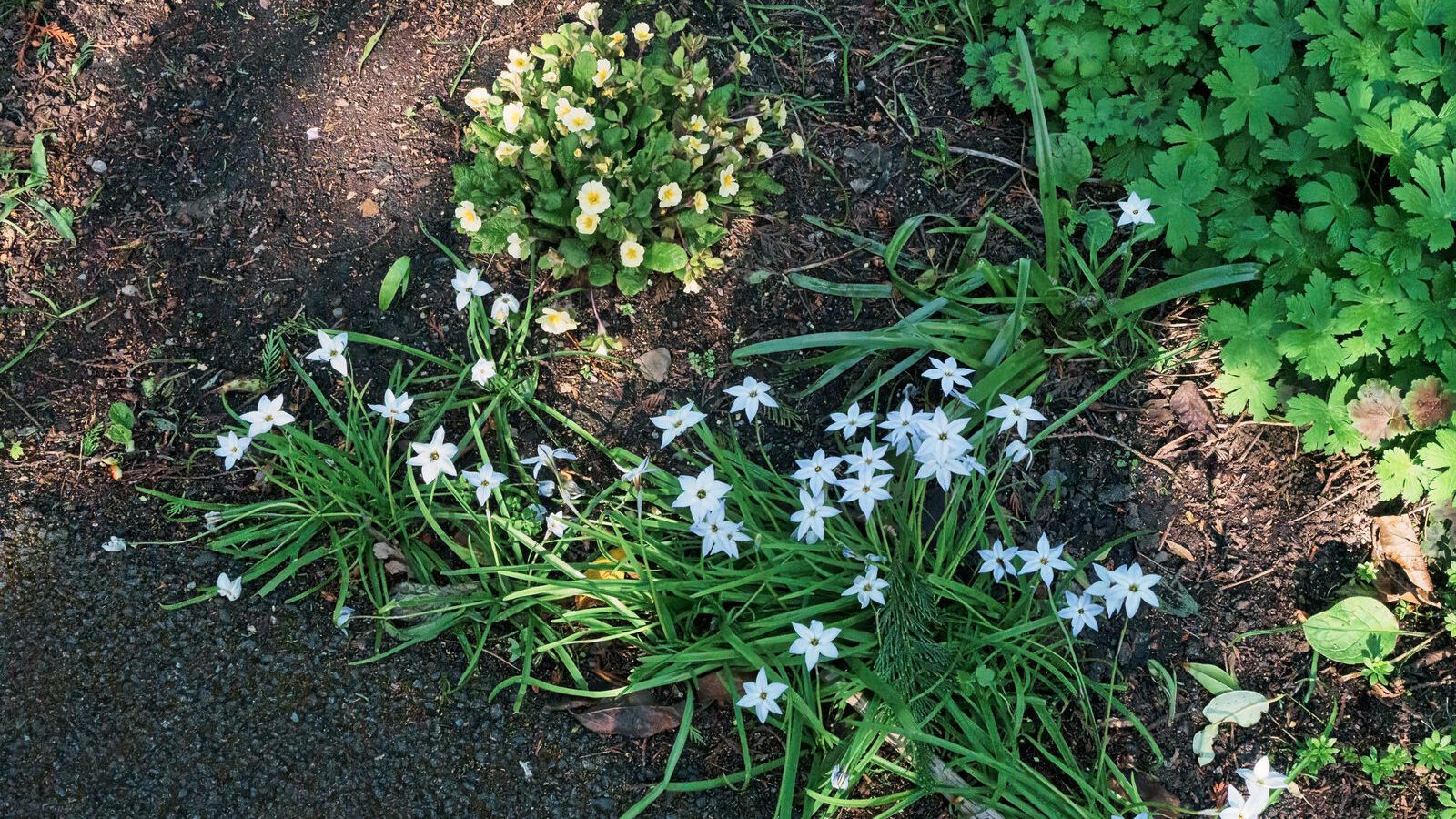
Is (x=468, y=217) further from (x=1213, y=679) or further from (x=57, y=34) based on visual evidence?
(x=1213, y=679)

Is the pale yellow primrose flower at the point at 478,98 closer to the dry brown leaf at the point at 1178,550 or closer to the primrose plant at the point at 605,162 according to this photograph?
the primrose plant at the point at 605,162

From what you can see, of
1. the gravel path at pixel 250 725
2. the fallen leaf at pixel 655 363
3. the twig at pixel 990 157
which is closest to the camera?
the gravel path at pixel 250 725

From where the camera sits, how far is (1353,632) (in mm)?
2322

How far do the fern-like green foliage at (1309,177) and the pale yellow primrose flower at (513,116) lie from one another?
4.85 feet

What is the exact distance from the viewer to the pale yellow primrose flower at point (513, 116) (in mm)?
2469

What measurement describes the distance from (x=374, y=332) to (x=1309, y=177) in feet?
8.39

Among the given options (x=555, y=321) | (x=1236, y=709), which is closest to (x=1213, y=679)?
(x=1236, y=709)

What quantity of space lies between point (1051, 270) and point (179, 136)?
8.28 ft

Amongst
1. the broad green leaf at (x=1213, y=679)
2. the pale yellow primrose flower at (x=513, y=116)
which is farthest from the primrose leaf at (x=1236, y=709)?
the pale yellow primrose flower at (x=513, y=116)

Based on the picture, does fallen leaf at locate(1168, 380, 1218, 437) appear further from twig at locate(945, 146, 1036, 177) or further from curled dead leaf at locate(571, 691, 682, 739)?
curled dead leaf at locate(571, 691, 682, 739)

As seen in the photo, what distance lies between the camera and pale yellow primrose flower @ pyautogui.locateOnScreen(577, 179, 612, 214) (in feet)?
7.79

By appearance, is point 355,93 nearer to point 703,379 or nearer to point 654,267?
point 654,267

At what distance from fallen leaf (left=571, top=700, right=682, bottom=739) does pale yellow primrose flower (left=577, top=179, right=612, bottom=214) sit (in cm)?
119

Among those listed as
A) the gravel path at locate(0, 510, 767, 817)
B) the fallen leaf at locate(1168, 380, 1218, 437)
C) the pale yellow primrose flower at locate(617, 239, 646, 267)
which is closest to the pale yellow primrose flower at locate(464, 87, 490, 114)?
the pale yellow primrose flower at locate(617, 239, 646, 267)
